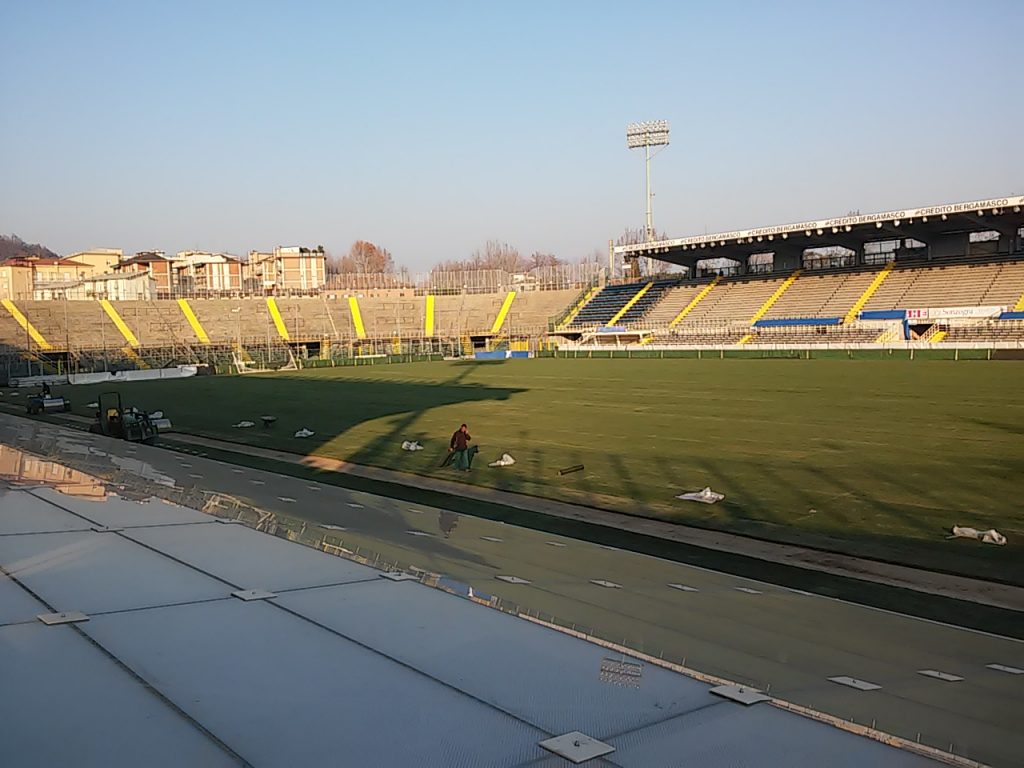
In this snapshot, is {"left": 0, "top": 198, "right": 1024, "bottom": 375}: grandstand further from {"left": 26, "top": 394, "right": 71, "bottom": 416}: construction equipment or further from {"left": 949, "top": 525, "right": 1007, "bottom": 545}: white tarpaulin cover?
{"left": 949, "top": 525, "right": 1007, "bottom": 545}: white tarpaulin cover

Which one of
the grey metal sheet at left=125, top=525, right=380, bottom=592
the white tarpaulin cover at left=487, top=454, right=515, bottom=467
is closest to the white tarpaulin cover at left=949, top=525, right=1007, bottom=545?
the grey metal sheet at left=125, top=525, right=380, bottom=592

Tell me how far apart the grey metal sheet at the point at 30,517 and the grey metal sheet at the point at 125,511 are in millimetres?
157

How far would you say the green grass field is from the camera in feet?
46.6

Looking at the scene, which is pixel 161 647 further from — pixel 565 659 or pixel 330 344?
pixel 330 344

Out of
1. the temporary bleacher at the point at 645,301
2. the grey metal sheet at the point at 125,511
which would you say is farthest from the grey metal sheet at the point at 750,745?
the temporary bleacher at the point at 645,301

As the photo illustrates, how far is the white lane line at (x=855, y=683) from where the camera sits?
665cm

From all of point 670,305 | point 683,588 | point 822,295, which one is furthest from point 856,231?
point 683,588

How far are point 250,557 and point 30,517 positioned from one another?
2.93 meters

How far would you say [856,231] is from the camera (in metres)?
66.9

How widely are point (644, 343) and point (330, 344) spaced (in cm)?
2786

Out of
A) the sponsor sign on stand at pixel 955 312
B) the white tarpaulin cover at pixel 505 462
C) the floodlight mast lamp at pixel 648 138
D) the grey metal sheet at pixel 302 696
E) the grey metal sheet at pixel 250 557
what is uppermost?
the floodlight mast lamp at pixel 648 138

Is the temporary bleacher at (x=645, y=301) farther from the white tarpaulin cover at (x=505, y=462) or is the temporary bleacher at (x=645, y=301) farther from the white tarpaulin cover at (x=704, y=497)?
the white tarpaulin cover at (x=704, y=497)

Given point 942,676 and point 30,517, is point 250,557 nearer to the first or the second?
point 30,517

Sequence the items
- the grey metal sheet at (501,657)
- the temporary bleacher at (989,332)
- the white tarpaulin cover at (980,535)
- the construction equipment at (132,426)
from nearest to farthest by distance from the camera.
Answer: the grey metal sheet at (501,657)
the white tarpaulin cover at (980,535)
the construction equipment at (132,426)
the temporary bleacher at (989,332)
